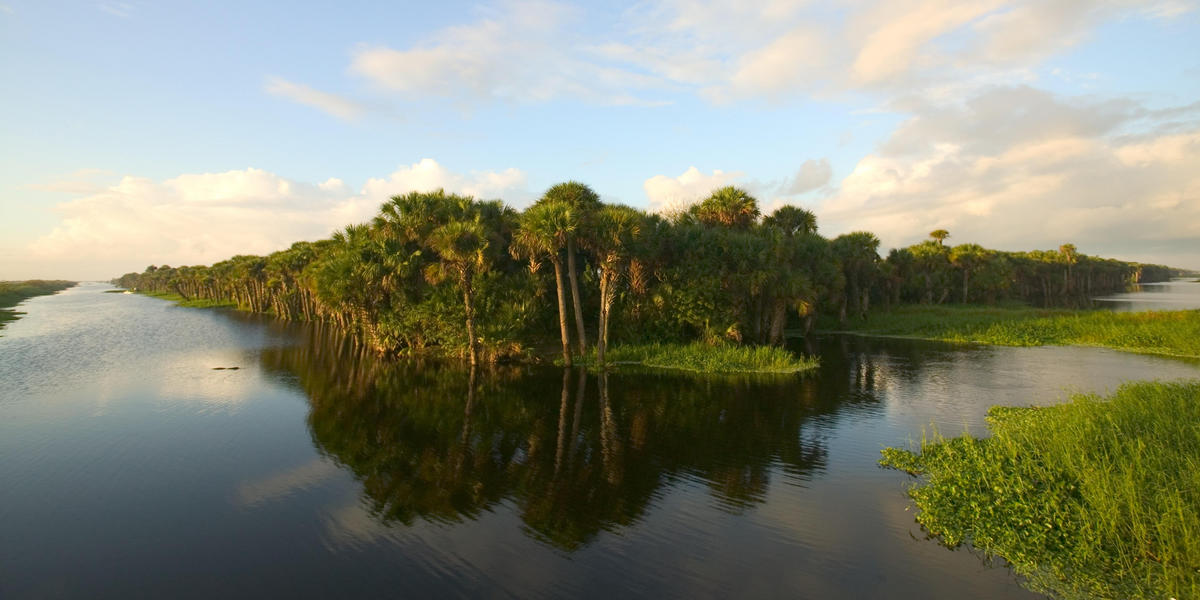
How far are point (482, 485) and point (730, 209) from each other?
30.3 m

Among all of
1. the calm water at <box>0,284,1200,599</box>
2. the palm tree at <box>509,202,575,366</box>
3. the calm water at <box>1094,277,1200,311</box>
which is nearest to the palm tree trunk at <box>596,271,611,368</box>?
the palm tree at <box>509,202,575,366</box>

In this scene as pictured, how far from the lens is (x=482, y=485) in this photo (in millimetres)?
13203

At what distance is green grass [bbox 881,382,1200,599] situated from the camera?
8180 mm

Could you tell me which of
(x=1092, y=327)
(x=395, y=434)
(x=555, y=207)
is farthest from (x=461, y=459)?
(x=1092, y=327)

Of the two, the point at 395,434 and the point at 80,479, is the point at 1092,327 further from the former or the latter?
the point at 80,479

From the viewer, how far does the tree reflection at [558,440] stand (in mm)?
12242

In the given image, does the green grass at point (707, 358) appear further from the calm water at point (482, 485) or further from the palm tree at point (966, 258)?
the palm tree at point (966, 258)

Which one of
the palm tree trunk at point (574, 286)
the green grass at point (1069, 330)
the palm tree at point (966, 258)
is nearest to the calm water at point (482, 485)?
the palm tree trunk at point (574, 286)

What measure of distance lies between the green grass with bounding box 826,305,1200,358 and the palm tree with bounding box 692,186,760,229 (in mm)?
20398

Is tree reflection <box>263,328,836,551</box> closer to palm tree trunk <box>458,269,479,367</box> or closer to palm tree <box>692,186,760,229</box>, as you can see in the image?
palm tree trunk <box>458,269,479,367</box>

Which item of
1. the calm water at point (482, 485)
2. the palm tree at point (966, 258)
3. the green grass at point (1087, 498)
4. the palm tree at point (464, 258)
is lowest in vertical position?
the calm water at point (482, 485)

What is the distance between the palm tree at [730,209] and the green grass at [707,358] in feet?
32.8

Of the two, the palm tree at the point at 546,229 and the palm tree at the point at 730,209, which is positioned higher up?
the palm tree at the point at 730,209

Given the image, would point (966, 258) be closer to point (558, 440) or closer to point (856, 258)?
point (856, 258)
